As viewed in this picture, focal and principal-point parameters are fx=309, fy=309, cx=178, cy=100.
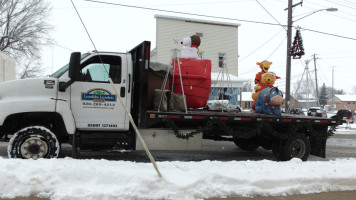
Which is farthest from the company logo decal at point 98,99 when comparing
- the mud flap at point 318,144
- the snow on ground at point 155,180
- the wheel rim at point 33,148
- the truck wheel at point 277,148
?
the mud flap at point 318,144

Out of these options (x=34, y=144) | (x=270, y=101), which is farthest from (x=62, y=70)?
(x=270, y=101)

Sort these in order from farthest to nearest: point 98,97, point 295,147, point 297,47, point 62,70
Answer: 1. point 297,47
2. point 295,147
3. point 62,70
4. point 98,97

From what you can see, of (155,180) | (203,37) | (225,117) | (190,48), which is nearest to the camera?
(155,180)

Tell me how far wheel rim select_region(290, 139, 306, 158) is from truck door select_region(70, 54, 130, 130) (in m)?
3.92

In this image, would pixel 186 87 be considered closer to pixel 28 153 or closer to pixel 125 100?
pixel 125 100

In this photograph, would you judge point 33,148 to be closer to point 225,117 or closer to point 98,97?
point 98,97

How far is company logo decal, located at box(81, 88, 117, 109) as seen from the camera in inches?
230

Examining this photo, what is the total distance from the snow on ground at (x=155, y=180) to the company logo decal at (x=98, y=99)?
118cm

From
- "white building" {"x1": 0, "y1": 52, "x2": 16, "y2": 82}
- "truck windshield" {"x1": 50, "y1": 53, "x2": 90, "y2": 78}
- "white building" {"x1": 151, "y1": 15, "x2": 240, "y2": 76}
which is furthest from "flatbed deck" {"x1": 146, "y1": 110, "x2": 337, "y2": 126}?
"white building" {"x1": 151, "y1": 15, "x2": 240, "y2": 76}

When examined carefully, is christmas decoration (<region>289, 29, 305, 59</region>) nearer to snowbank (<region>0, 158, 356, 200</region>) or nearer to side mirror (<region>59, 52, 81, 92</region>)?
snowbank (<region>0, 158, 356, 200</region>)

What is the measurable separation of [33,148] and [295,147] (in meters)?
5.61

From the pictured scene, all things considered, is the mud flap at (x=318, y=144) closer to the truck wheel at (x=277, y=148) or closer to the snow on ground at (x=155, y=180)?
the truck wheel at (x=277, y=148)

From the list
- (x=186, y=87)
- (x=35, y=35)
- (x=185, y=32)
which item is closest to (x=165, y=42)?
(x=185, y=32)

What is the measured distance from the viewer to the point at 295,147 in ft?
23.8
